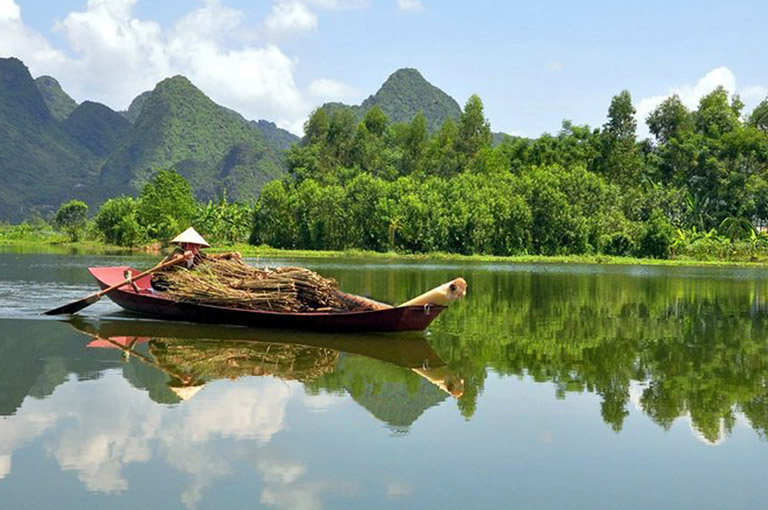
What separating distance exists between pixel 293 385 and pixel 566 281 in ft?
71.1

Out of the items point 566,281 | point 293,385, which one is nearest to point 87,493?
point 293,385

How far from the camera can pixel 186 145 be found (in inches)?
6211

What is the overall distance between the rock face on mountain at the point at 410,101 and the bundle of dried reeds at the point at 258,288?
4979 inches

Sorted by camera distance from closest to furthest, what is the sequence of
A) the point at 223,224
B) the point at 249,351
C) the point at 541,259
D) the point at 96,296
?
1. the point at 249,351
2. the point at 96,296
3. the point at 541,259
4. the point at 223,224

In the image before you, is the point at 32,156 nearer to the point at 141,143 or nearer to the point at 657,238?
the point at 141,143

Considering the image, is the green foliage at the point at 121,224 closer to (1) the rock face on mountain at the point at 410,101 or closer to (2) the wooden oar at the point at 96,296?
(2) the wooden oar at the point at 96,296

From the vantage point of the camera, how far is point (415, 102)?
148m

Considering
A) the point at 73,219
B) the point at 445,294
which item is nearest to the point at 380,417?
the point at 445,294

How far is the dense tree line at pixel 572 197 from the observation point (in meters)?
55.1

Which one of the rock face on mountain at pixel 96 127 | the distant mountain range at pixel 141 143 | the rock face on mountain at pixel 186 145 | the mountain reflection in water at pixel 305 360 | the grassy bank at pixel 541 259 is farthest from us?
the rock face on mountain at pixel 96 127

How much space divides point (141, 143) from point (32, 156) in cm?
2304

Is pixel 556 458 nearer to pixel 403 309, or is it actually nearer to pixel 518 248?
pixel 403 309

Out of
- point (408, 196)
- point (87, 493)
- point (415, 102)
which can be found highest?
point (415, 102)

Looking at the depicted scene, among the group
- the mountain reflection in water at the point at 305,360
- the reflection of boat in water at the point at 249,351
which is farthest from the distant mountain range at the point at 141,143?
the mountain reflection in water at the point at 305,360
